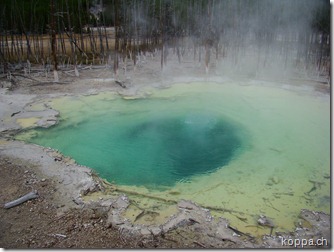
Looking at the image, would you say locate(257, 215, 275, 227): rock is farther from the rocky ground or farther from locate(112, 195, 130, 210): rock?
locate(112, 195, 130, 210): rock

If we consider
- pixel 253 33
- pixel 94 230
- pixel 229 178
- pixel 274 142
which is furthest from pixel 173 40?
pixel 94 230

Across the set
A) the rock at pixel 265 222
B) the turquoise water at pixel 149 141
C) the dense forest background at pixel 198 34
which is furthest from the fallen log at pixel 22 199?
the dense forest background at pixel 198 34

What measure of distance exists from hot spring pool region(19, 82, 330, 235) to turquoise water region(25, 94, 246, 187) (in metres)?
0.03

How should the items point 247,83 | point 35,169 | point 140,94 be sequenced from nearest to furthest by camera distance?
1. point 35,169
2. point 140,94
3. point 247,83

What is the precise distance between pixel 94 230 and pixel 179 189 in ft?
6.95

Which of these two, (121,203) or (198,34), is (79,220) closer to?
(121,203)

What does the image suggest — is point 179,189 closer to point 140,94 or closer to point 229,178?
point 229,178

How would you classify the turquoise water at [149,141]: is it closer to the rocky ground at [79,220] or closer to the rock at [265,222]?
the rocky ground at [79,220]

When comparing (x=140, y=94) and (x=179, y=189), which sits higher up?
(x=140, y=94)

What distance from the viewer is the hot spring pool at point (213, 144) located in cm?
662

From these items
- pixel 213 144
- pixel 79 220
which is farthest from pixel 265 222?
pixel 213 144

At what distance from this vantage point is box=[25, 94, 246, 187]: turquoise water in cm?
773

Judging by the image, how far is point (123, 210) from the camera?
5.82 m

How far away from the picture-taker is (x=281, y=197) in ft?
21.3
